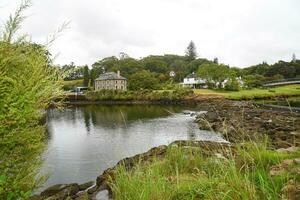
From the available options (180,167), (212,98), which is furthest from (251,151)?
(212,98)

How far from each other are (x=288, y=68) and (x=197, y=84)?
2613 centimetres

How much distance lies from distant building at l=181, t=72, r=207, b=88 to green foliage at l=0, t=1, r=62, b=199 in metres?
92.1

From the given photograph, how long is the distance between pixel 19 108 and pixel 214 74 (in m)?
85.5

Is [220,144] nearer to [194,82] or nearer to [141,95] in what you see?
[141,95]

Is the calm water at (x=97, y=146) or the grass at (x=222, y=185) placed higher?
the grass at (x=222, y=185)

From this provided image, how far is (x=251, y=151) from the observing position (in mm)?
6457

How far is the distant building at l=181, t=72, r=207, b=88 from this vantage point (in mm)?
98250

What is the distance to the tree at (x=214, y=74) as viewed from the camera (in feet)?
282

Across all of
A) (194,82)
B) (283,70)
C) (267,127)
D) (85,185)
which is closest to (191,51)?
(194,82)

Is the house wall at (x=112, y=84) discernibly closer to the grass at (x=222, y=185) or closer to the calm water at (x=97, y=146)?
the calm water at (x=97, y=146)

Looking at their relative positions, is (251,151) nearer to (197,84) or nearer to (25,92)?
(25,92)

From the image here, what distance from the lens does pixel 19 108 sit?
4512 mm

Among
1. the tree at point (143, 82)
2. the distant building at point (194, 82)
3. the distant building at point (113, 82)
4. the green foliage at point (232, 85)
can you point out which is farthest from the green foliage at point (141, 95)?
the distant building at point (194, 82)

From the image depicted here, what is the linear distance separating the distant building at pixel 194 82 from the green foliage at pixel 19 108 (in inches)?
3625
